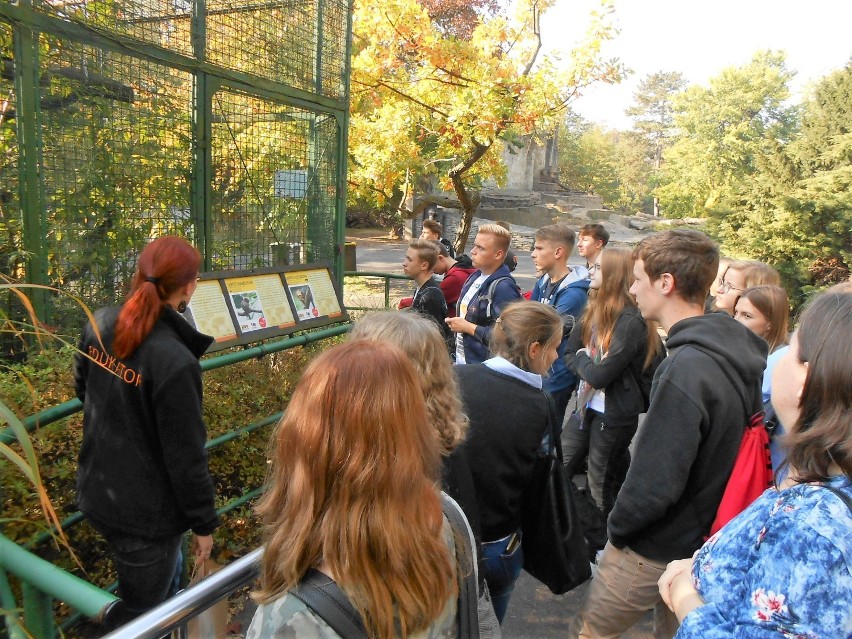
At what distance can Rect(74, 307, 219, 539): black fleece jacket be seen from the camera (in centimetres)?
221

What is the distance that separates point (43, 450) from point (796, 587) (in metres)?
3.00

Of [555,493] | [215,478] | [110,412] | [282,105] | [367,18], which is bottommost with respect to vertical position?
[215,478]

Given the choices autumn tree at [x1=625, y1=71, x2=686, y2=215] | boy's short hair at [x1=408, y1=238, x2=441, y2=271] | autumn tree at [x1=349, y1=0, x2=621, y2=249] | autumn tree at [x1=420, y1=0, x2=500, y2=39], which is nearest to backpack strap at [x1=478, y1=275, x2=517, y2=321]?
boy's short hair at [x1=408, y1=238, x2=441, y2=271]

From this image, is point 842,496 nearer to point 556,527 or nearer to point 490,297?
point 556,527

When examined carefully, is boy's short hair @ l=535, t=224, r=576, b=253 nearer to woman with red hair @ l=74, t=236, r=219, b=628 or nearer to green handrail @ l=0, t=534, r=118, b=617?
woman with red hair @ l=74, t=236, r=219, b=628

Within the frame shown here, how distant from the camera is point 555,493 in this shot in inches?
91.4

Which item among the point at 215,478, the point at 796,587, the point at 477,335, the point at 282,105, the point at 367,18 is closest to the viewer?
the point at 796,587

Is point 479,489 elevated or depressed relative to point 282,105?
depressed

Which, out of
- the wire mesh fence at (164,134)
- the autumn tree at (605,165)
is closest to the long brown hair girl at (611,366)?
the wire mesh fence at (164,134)

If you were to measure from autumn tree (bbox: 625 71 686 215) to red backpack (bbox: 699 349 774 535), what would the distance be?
70.2 metres

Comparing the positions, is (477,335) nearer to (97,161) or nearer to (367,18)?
(97,161)

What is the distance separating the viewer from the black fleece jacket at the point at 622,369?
3.47m

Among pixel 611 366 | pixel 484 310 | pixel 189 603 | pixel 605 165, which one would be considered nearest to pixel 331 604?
pixel 189 603

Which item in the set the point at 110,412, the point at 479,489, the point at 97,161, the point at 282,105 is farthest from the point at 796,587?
the point at 282,105
